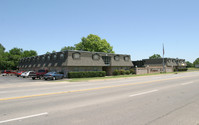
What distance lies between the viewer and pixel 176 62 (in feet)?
214

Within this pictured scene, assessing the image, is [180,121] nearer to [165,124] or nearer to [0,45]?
[165,124]

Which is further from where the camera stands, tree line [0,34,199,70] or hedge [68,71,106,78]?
tree line [0,34,199,70]

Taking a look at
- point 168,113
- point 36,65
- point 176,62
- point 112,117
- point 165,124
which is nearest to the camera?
point 165,124

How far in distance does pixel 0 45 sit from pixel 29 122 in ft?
376

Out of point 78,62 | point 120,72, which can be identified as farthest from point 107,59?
point 78,62

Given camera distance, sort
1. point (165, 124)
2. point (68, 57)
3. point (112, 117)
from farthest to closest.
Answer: point (68, 57), point (112, 117), point (165, 124)

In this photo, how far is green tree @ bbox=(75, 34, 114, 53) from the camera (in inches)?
2500

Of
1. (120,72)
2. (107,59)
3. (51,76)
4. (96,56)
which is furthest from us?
(120,72)

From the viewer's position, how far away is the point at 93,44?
63.2 metres

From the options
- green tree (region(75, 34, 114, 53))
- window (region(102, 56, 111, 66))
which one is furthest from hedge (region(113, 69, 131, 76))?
green tree (region(75, 34, 114, 53))

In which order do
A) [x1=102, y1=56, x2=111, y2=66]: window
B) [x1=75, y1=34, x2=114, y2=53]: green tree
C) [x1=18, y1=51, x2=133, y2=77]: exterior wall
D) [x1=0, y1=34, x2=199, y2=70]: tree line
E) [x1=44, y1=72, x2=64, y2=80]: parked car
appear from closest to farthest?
1. [x1=44, y1=72, x2=64, y2=80]: parked car
2. [x1=18, y1=51, x2=133, y2=77]: exterior wall
3. [x1=102, y1=56, x2=111, y2=66]: window
4. [x1=0, y1=34, x2=199, y2=70]: tree line
5. [x1=75, y1=34, x2=114, y2=53]: green tree

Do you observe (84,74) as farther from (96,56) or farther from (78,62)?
(96,56)

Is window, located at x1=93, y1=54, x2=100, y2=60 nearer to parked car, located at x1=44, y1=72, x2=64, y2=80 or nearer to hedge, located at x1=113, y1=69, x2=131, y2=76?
hedge, located at x1=113, y1=69, x2=131, y2=76

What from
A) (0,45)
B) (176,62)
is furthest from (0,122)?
(0,45)
